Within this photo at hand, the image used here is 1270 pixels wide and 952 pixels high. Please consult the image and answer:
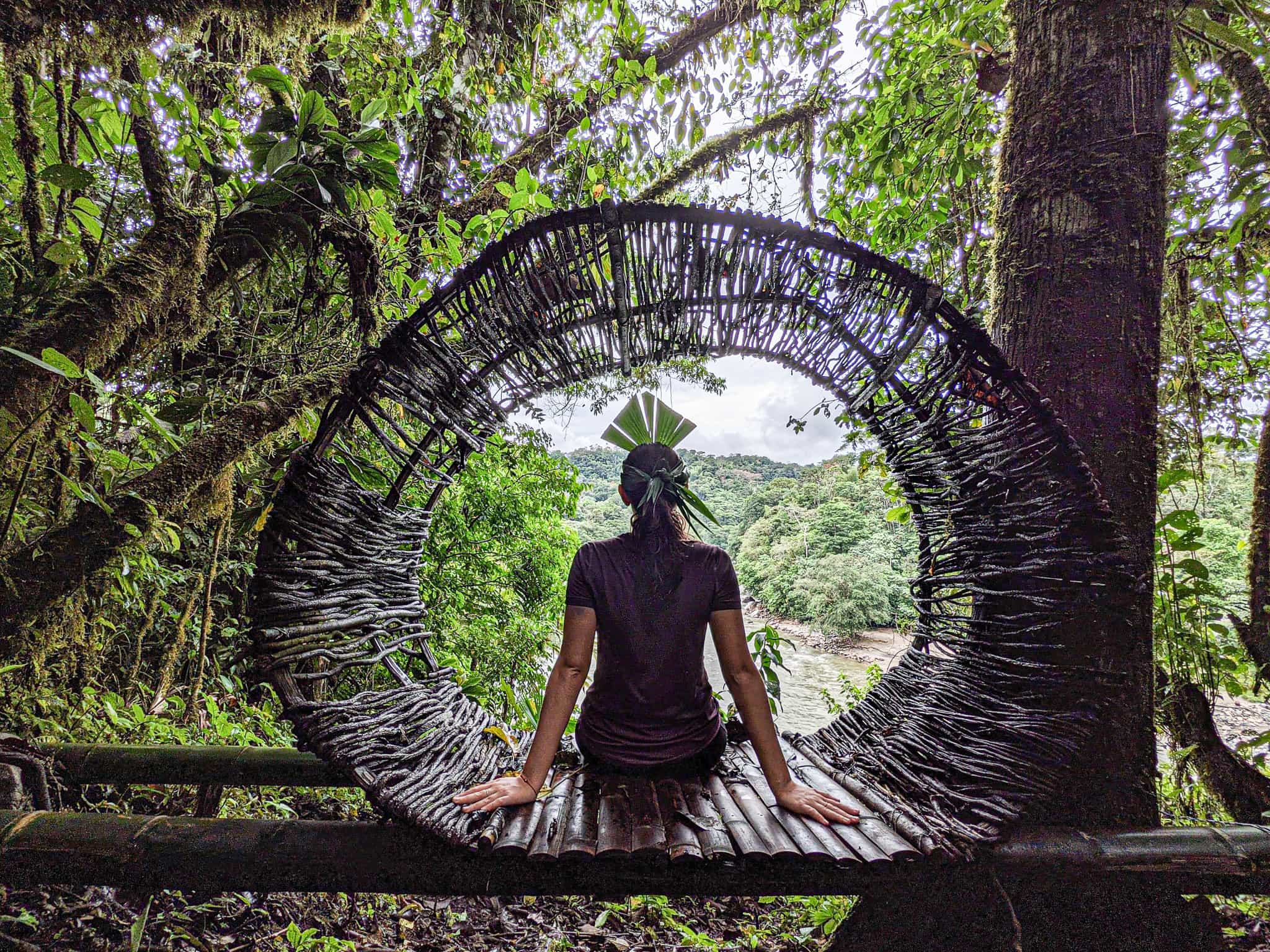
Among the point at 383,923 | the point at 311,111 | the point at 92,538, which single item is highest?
the point at 311,111

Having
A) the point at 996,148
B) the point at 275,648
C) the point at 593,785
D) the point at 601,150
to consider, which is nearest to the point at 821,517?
the point at 601,150

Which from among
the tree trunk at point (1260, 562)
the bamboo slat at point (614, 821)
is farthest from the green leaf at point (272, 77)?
the tree trunk at point (1260, 562)

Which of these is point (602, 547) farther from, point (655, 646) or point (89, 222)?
point (89, 222)

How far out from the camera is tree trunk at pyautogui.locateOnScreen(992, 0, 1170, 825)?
4.46 feet

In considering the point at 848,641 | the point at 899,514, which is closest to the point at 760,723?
the point at 899,514

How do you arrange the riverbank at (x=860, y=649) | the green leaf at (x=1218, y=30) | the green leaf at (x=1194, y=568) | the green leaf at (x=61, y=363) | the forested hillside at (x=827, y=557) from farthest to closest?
1. the forested hillside at (x=827, y=557)
2. the riverbank at (x=860, y=649)
3. the green leaf at (x=1194, y=568)
4. the green leaf at (x=1218, y=30)
5. the green leaf at (x=61, y=363)

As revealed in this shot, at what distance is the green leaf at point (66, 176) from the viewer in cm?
125

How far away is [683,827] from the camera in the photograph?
1198 millimetres

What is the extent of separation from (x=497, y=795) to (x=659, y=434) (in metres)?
1.01

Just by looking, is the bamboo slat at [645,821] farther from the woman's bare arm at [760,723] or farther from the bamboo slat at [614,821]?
the woman's bare arm at [760,723]

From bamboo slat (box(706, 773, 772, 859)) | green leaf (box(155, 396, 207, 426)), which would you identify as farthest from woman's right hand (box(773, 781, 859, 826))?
green leaf (box(155, 396, 207, 426))

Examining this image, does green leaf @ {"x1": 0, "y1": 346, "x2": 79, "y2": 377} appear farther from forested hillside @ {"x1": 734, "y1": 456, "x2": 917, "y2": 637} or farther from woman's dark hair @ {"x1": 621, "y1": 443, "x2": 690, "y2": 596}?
forested hillside @ {"x1": 734, "y1": 456, "x2": 917, "y2": 637}

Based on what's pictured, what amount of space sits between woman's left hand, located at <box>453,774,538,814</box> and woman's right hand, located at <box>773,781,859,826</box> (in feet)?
1.97

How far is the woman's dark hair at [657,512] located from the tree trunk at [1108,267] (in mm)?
1088
